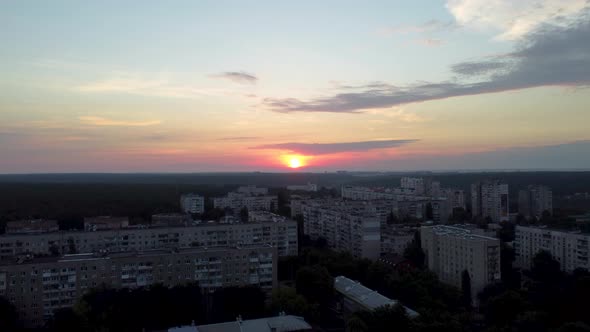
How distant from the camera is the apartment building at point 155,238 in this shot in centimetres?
1577

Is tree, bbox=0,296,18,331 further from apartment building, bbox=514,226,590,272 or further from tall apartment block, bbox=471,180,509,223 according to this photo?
tall apartment block, bbox=471,180,509,223

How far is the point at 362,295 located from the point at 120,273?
5725 millimetres

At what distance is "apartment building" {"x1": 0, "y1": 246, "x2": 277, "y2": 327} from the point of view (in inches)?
432

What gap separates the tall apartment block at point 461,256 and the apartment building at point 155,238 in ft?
16.5

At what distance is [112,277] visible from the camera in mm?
11664

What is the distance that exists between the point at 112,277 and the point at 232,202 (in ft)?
67.4

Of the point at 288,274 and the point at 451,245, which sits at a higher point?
the point at 451,245

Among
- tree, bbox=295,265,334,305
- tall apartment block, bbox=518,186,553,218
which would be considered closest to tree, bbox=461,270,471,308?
tree, bbox=295,265,334,305

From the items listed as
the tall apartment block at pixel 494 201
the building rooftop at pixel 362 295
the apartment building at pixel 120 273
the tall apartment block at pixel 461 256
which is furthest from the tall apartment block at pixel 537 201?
the apartment building at pixel 120 273

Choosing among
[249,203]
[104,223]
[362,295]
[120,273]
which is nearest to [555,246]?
[362,295]

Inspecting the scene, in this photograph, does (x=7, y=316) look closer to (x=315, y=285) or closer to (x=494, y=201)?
(x=315, y=285)

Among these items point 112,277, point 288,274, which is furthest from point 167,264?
point 288,274

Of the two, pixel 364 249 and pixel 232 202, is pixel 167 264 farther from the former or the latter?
pixel 232 202

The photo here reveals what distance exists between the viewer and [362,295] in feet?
37.1
